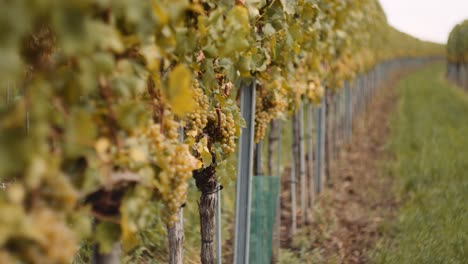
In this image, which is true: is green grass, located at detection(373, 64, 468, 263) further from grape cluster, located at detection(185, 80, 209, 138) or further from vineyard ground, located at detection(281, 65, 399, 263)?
grape cluster, located at detection(185, 80, 209, 138)

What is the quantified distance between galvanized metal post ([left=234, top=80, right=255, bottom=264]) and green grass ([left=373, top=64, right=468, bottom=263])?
157cm

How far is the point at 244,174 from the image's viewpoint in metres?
3.28

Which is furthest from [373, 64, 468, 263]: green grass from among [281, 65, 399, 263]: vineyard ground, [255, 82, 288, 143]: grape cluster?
[255, 82, 288, 143]: grape cluster

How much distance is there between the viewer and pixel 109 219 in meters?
1.50

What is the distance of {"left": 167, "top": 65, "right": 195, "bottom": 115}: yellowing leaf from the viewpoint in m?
1.55

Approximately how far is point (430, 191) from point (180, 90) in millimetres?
5152

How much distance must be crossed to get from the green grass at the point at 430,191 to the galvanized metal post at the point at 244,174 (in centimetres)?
157

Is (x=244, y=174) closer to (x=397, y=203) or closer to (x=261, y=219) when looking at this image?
(x=261, y=219)

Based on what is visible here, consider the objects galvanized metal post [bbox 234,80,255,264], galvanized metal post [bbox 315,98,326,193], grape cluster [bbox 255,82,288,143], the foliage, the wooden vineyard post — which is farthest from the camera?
galvanized metal post [bbox 315,98,326,193]

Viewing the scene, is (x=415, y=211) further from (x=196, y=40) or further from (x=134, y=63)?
(x=134, y=63)

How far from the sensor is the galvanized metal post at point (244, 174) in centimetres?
327

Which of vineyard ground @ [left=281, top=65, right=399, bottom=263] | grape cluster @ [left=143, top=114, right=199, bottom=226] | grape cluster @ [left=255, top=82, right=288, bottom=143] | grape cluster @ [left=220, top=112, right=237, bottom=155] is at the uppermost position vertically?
grape cluster @ [left=255, top=82, right=288, bottom=143]

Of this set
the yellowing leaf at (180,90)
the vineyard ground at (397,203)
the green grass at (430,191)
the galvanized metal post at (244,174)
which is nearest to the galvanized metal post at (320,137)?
the vineyard ground at (397,203)

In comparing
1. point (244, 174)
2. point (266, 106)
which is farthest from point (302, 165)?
point (244, 174)
